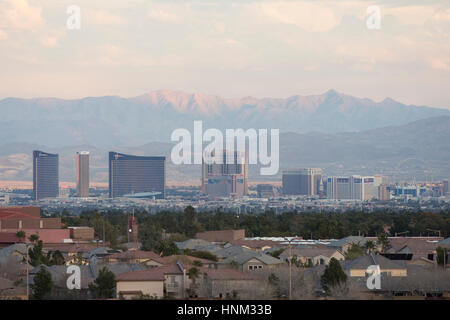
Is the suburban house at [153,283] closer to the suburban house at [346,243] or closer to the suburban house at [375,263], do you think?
the suburban house at [375,263]

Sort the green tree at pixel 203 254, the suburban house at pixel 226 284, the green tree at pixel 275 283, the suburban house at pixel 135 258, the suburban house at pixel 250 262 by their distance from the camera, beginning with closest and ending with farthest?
the suburban house at pixel 226 284, the green tree at pixel 275 283, the suburban house at pixel 135 258, the suburban house at pixel 250 262, the green tree at pixel 203 254

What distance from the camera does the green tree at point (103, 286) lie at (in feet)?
154

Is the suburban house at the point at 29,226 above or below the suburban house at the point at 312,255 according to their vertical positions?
above

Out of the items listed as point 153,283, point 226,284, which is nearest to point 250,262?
point 226,284

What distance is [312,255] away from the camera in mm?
68562

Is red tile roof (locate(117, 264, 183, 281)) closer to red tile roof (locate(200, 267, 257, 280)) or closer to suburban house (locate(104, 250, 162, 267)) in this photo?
red tile roof (locate(200, 267, 257, 280))

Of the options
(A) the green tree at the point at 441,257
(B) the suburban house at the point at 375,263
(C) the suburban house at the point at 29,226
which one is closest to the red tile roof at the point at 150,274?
(B) the suburban house at the point at 375,263

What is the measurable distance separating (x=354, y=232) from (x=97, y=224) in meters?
25.0

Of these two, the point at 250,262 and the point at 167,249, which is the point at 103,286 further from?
the point at 167,249

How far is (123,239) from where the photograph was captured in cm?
9500

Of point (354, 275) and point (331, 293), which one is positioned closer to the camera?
point (331, 293)

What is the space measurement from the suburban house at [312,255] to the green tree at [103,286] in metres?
19.5
